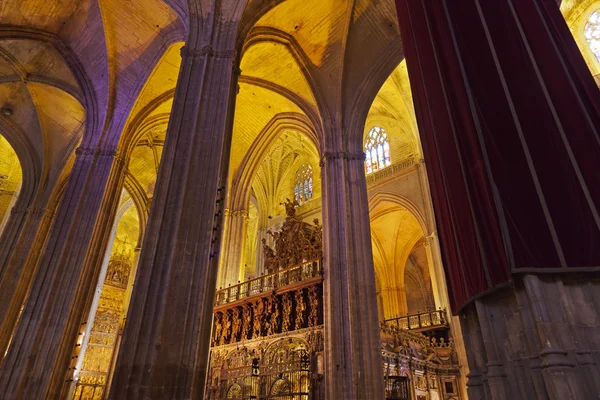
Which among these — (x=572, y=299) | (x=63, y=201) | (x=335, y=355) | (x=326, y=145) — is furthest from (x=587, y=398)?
(x=63, y=201)

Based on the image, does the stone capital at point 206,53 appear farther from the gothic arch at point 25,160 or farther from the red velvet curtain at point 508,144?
the gothic arch at point 25,160

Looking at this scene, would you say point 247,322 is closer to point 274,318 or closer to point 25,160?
point 274,318

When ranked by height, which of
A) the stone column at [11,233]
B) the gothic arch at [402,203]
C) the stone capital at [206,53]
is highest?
the gothic arch at [402,203]

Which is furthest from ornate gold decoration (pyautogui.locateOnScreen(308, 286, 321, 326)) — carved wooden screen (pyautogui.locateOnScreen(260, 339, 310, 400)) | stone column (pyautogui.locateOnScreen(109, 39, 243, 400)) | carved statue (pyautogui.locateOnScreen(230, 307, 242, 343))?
stone column (pyautogui.locateOnScreen(109, 39, 243, 400))

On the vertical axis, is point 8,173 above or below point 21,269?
above

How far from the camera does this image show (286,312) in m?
10.8

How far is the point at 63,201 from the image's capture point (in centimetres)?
1047

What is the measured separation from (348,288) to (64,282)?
7.27 meters

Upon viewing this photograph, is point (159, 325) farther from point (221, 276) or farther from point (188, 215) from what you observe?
point (221, 276)

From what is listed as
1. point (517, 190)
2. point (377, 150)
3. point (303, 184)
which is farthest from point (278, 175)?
point (517, 190)

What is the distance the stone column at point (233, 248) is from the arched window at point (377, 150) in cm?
702

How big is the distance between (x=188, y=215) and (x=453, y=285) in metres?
4.06

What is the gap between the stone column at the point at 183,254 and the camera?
194 inches

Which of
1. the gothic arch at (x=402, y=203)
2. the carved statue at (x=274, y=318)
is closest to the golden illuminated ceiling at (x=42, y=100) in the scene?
the carved statue at (x=274, y=318)
